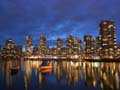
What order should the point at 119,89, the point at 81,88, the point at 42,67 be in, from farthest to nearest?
the point at 42,67 < the point at 81,88 < the point at 119,89

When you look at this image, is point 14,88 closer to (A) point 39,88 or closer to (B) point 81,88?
(A) point 39,88

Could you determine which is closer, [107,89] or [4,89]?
[107,89]

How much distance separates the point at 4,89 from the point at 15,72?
44262 mm

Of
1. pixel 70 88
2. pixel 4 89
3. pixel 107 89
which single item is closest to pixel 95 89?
pixel 107 89

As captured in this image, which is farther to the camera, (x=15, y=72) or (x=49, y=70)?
(x=49, y=70)

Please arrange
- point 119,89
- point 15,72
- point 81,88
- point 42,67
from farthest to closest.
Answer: point 42,67, point 15,72, point 81,88, point 119,89

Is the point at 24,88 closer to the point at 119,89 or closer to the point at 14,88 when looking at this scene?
the point at 14,88

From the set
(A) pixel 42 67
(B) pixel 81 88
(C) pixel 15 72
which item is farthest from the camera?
(A) pixel 42 67

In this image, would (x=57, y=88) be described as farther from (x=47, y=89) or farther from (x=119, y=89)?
(x=119, y=89)

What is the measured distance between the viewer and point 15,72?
106 metres

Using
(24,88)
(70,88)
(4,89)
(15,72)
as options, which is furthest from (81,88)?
(15,72)

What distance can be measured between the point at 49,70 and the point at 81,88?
5754cm

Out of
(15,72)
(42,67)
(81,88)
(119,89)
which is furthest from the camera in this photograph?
(42,67)

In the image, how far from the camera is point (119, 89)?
55000mm
